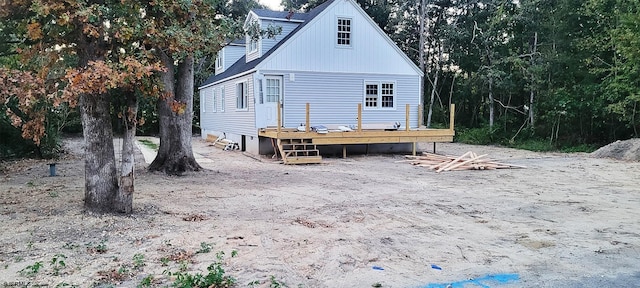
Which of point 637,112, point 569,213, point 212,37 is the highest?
point 212,37

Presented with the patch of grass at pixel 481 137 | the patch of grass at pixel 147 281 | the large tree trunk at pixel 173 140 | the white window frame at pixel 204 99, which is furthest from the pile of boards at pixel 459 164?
the white window frame at pixel 204 99

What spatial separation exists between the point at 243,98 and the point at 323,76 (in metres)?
3.46

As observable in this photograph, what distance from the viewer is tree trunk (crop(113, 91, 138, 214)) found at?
20.8 ft

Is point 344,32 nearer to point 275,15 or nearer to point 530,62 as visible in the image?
point 275,15

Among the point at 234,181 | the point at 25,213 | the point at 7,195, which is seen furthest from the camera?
the point at 234,181

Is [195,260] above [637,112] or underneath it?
underneath

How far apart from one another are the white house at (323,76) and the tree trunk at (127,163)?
9374 millimetres

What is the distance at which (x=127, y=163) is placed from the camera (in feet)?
20.8

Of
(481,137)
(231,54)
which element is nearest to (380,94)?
(481,137)

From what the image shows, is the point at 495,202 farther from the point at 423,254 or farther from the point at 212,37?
the point at 212,37

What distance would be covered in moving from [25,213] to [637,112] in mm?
19867

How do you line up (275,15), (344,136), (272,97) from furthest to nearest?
(275,15) < (272,97) < (344,136)

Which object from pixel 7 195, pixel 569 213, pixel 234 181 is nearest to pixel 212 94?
pixel 234 181

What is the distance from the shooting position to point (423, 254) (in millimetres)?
4910
